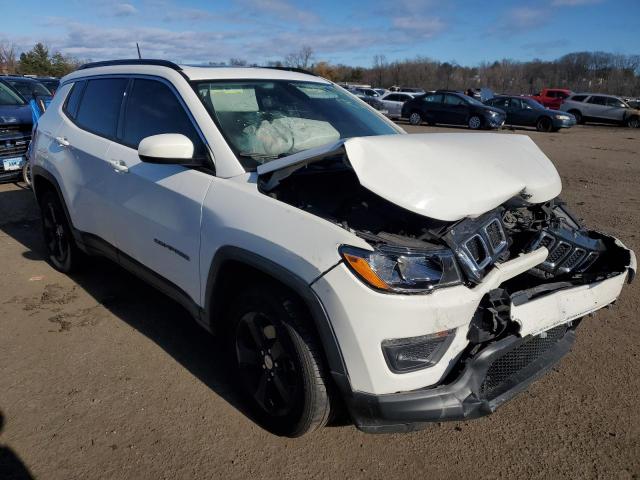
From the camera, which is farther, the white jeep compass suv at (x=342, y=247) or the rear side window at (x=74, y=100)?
the rear side window at (x=74, y=100)

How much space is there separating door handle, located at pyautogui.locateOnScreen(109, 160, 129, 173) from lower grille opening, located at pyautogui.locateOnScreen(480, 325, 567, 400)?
8.39ft

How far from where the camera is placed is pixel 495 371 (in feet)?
8.07

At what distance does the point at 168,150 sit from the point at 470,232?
161 centimetres

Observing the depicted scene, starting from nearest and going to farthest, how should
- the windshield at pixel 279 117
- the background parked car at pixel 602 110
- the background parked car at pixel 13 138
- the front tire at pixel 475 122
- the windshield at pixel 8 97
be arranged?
the windshield at pixel 279 117 → the background parked car at pixel 13 138 → the windshield at pixel 8 97 → the front tire at pixel 475 122 → the background parked car at pixel 602 110

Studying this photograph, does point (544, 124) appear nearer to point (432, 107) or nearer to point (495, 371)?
point (432, 107)

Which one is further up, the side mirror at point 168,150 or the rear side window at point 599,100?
the side mirror at point 168,150

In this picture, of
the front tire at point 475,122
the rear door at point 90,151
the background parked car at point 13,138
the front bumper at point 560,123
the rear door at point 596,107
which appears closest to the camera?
the rear door at point 90,151

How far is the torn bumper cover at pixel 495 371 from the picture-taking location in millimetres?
2123

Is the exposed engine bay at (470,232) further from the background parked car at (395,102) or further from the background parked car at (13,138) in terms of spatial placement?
the background parked car at (395,102)

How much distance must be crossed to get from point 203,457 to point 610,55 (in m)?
Result: 83.4

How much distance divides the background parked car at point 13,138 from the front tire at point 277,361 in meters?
7.05

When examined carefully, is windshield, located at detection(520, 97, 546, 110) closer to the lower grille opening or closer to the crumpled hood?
the crumpled hood

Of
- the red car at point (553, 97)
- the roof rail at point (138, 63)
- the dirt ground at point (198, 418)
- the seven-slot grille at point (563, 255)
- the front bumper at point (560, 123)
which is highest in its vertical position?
the roof rail at point (138, 63)

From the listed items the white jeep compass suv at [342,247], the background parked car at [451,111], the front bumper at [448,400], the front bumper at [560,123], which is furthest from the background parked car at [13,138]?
the front bumper at [560,123]
